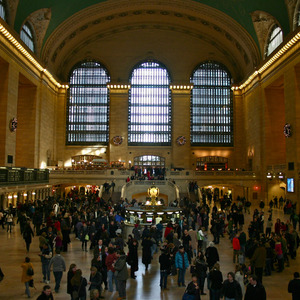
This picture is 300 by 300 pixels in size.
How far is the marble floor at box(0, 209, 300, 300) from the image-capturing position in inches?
362

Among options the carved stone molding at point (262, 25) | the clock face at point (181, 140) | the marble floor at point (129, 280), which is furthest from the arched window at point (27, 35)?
the marble floor at point (129, 280)

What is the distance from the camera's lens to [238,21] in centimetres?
3672

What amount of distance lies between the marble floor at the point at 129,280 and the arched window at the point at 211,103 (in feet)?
102

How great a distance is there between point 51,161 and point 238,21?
25.7 m

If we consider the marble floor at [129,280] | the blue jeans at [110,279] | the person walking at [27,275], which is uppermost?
the person walking at [27,275]

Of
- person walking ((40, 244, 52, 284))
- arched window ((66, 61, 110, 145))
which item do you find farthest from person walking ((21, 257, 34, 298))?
arched window ((66, 61, 110, 145))

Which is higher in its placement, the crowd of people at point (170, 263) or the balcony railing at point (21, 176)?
the balcony railing at point (21, 176)

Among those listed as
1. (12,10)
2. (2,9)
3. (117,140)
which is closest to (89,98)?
(117,140)

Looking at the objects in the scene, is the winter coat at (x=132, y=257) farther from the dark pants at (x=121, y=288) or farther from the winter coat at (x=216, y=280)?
the winter coat at (x=216, y=280)

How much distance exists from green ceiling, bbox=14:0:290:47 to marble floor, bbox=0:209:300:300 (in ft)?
74.2

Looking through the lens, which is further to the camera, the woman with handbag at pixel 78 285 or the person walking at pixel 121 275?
the person walking at pixel 121 275

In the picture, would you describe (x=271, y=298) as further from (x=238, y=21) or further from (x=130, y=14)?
(x=130, y=14)

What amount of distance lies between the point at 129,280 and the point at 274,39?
1201 inches

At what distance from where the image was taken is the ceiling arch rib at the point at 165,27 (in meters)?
37.7
